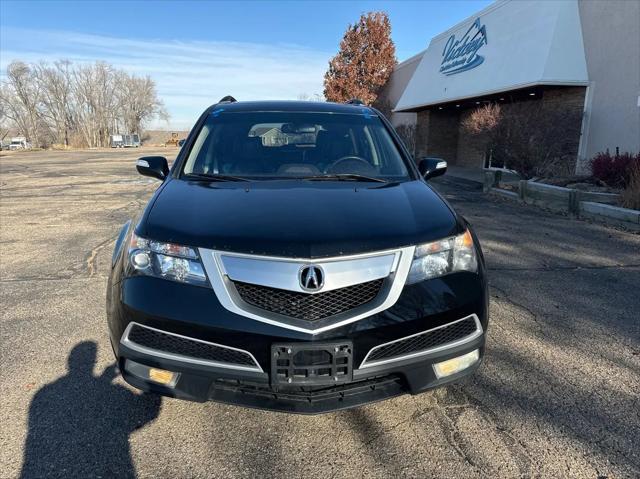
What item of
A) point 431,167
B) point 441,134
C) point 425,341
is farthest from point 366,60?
point 425,341

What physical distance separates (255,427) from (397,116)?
2882 cm

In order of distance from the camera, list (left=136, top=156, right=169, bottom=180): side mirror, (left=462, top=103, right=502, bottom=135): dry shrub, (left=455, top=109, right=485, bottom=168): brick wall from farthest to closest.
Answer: (left=455, top=109, right=485, bottom=168): brick wall, (left=462, top=103, right=502, bottom=135): dry shrub, (left=136, top=156, right=169, bottom=180): side mirror

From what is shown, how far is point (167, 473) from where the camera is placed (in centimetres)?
222

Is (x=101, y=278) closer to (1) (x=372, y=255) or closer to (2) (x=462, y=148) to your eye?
(1) (x=372, y=255)

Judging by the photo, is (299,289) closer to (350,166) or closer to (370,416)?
(370,416)

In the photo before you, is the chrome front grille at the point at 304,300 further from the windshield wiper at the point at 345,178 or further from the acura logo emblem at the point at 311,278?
the windshield wiper at the point at 345,178

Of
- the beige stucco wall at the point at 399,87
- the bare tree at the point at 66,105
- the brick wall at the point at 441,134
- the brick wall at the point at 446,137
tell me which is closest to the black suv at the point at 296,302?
the brick wall at the point at 446,137

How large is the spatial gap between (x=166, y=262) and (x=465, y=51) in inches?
755

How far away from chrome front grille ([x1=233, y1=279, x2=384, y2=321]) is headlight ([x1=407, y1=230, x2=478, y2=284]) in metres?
0.28

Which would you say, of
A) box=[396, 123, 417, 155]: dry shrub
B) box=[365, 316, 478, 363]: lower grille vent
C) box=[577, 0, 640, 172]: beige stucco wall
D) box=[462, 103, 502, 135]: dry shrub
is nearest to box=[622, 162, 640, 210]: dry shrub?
box=[577, 0, 640, 172]: beige stucco wall

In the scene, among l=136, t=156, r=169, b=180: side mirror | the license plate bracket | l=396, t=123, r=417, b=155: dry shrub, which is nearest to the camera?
the license plate bracket

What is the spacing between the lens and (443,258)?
7.72 feet

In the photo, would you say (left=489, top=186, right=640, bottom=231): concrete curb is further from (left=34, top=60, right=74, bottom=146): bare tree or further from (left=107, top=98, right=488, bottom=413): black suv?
(left=34, top=60, right=74, bottom=146): bare tree

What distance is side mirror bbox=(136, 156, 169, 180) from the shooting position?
143 inches
